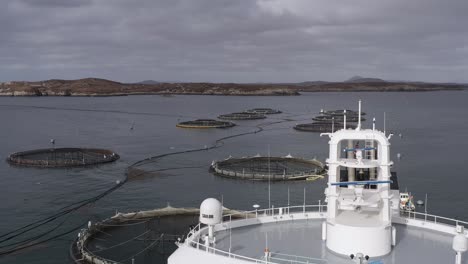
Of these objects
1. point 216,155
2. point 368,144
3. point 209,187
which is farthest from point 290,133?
point 368,144

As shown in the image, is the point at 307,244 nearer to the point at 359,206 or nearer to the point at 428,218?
the point at 359,206

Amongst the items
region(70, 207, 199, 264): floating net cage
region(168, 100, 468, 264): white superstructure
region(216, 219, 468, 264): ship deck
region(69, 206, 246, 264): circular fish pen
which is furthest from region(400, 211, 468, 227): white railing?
region(70, 207, 199, 264): floating net cage

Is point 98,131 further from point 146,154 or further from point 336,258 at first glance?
point 336,258

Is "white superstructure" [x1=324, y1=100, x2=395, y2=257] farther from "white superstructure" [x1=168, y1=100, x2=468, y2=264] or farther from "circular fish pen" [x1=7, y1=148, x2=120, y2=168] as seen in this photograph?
"circular fish pen" [x1=7, y1=148, x2=120, y2=168]

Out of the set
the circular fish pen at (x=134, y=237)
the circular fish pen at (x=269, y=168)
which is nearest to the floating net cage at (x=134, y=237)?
the circular fish pen at (x=134, y=237)

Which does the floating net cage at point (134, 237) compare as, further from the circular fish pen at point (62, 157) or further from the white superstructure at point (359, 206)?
the circular fish pen at point (62, 157)

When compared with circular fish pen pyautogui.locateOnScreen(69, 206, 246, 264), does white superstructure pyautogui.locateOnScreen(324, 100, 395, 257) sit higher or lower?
higher

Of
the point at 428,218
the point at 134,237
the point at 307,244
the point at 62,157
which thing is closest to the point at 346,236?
the point at 307,244
